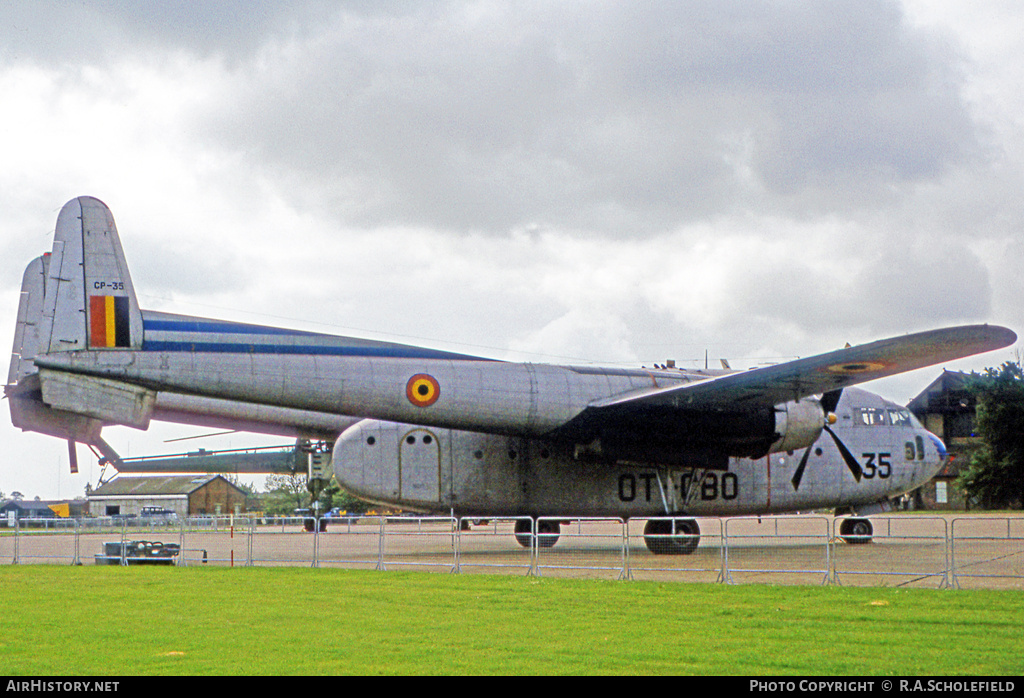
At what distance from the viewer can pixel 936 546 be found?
1628 centimetres

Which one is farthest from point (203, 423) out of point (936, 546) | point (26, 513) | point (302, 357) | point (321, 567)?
point (26, 513)

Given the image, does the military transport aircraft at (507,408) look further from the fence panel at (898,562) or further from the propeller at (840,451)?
the fence panel at (898,562)

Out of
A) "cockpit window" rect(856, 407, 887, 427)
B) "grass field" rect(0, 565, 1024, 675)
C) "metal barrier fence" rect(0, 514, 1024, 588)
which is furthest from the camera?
"cockpit window" rect(856, 407, 887, 427)

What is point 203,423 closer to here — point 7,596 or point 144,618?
point 7,596

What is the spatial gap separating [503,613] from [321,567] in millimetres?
8390

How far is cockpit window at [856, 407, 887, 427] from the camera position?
86.8ft

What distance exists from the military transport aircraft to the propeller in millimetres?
45

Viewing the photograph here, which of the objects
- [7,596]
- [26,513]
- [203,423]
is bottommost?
[26,513]

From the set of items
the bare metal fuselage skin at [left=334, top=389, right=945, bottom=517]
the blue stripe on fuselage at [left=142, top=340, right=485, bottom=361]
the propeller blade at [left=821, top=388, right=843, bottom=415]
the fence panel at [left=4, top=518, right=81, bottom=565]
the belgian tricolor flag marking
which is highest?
the belgian tricolor flag marking

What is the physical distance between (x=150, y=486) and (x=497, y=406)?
77627 millimetres

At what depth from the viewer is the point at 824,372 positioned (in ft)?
68.9

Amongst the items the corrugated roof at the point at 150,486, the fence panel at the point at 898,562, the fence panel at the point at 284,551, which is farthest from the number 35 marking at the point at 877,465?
the corrugated roof at the point at 150,486

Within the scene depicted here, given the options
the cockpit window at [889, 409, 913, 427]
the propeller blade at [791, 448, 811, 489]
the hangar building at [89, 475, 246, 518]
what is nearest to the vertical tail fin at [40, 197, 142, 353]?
the propeller blade at [791, 448, 811, 489]

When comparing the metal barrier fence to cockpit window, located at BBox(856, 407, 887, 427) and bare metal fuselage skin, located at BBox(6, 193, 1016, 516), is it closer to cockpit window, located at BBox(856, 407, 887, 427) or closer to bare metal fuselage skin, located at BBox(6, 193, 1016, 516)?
bare metal fuselage skin, located at BBox(6, 193, 1016, 516)
